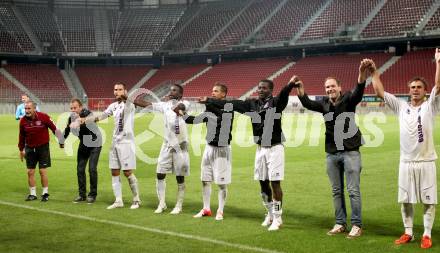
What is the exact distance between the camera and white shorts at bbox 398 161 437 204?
7.75 m

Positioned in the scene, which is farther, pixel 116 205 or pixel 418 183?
pixel 116 205

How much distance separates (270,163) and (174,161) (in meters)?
2.28

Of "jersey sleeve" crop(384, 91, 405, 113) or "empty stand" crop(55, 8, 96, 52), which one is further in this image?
"empty stand" crop(55, 8, 96, 52)

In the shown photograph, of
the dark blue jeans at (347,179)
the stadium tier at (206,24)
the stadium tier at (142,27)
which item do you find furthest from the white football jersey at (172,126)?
the stadium tier at (142,27)

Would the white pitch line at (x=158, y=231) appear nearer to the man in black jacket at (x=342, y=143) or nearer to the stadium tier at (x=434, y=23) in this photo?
the man in black jacket at (x=342, y=143)

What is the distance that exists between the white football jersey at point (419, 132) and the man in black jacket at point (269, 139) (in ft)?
6.57

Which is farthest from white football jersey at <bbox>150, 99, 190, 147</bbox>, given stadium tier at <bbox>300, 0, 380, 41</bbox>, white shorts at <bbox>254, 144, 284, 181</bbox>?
stadium tier at <bbox>300, 0, 380, 41</bbox>

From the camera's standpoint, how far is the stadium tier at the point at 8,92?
2185 inches

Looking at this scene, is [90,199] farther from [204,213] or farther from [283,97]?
[283,97]

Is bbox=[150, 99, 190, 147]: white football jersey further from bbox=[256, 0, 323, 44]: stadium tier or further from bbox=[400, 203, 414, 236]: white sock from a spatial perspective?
bbox=[256, 0, 323, 44]: stadium tier

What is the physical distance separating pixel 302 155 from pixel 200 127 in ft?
47.7

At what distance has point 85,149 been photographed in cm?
1212

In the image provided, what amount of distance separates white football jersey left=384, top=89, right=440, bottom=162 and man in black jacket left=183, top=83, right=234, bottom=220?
3.18m

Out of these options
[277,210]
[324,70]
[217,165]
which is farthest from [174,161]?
[324,70]
